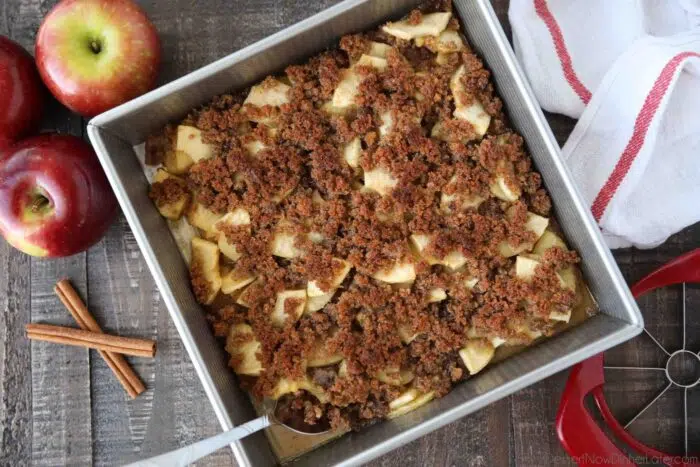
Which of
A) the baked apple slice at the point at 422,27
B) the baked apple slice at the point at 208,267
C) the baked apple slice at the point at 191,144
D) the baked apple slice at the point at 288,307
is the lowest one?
the baked apple slice at the point at 288,307

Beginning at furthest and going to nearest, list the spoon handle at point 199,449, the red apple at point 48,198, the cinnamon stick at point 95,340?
the cinnamon stick at point 95,340 < the red apple at point 48,198 < the spoon handle at point 199,449

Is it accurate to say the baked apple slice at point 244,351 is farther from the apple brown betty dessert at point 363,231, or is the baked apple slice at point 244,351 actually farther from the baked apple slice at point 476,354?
the baked apple slice at point 476,354

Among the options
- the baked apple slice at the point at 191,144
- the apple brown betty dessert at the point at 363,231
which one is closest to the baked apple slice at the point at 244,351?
the apple brown betty dessert at the point at 363,231

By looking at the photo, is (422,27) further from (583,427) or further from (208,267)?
(583,427)

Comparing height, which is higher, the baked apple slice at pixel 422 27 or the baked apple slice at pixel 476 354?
the baked apple slice at pixel 422 27

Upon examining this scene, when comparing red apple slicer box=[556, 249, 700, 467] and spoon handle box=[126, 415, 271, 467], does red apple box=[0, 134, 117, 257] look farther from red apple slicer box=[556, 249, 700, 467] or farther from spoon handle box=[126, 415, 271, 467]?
red apple slicer box=[556, 249, 700, 467]

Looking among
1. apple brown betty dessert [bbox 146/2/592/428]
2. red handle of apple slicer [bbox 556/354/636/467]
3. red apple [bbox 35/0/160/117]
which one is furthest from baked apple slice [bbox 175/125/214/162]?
red handle of apple slicer [bbox 556/354/636/467]

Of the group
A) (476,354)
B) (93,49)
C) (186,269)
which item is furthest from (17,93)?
(476,354)
